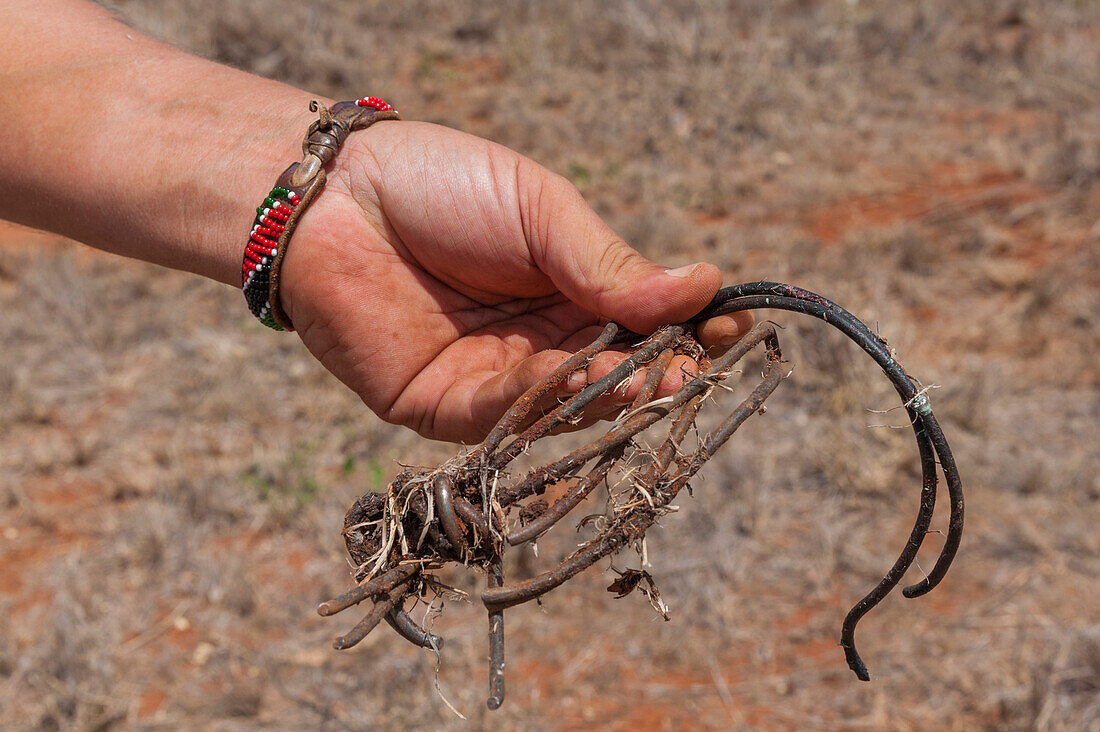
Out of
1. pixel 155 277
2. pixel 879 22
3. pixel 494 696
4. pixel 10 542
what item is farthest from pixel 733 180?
pixel 494 696

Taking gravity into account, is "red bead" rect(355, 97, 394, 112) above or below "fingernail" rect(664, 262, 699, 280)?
above

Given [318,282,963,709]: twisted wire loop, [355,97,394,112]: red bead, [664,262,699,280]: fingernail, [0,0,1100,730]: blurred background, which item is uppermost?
[355,97,394,112]: red bead

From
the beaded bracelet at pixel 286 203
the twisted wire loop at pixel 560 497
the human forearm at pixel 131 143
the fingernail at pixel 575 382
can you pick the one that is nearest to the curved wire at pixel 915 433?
the twisted wire loop at pixel 560 497

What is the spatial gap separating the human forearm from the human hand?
0.51 feet

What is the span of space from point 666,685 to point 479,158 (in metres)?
1.86

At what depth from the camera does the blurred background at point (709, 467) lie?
2.71 m

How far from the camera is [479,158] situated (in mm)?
1732

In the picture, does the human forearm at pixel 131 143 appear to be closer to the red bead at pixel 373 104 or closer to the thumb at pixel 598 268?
the red bead at pixel 373 104

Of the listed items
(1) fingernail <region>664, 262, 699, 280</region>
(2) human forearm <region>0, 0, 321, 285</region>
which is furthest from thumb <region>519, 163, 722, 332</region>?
(2) human forearm <region>0, 0, 321, 285</region>

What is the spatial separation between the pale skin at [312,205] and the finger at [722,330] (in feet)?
0.80

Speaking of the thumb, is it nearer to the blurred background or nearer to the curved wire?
the curved wire

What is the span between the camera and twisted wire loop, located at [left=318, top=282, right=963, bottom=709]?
1.21 metres

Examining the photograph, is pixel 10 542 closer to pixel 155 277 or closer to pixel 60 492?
pixel 60 492

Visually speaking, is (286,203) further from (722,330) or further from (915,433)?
(915,433)
